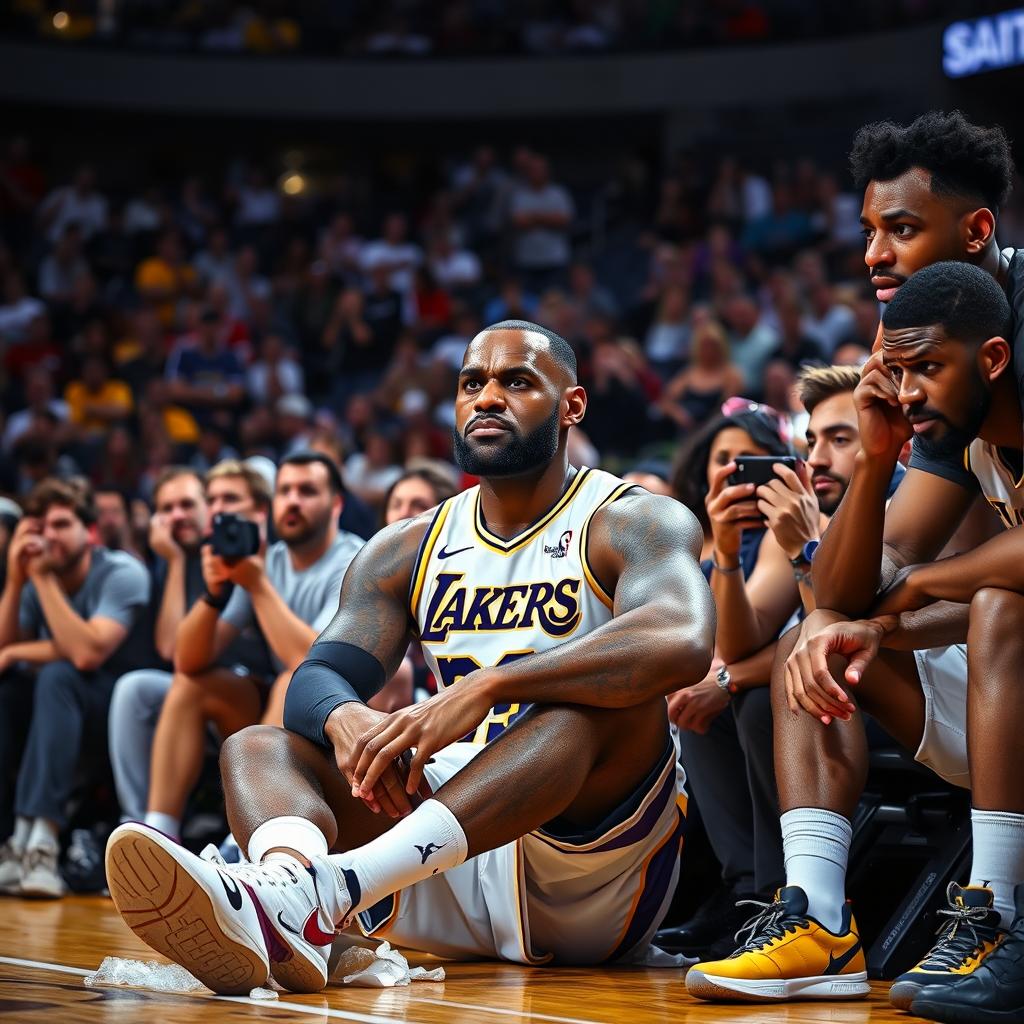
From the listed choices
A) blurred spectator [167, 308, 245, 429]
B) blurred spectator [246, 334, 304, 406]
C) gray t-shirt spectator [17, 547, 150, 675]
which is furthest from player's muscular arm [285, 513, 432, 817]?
blurred spectator [246, 334, 304, 406]

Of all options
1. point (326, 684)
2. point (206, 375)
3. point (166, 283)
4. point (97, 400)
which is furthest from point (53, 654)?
point (166, 283)

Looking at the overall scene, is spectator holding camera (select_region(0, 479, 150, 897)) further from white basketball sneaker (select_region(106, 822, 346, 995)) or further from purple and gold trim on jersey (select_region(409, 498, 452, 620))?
white basketball sneaker (select_region(106, 822, 346, 995))

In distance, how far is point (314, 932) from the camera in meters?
2.62

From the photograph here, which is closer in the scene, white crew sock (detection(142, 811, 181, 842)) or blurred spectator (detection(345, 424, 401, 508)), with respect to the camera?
white crew sock (detection(142, 811, 181, 842))

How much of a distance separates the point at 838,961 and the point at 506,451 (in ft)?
4.12

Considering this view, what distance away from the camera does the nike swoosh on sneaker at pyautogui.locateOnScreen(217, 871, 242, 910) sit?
8.05 ft

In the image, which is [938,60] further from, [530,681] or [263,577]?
[530,681]

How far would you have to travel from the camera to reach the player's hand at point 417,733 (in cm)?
283

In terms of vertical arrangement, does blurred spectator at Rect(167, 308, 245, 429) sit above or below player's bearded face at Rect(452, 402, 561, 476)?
above

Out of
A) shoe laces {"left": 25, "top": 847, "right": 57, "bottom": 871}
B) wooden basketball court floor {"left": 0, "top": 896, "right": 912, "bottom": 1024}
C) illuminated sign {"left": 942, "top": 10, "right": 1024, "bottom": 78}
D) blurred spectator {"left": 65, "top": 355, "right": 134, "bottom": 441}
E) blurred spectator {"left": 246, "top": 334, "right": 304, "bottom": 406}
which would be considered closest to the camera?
wooden basketball court floor {"left": 0, "top": 896, "right": 912, "bottom": 1024}

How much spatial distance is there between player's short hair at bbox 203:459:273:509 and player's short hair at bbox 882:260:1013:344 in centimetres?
309

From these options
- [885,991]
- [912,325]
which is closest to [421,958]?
[885,991]

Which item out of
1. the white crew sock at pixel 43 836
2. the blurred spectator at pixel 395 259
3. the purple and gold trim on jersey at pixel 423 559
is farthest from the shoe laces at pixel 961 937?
the blurred spectator at pixel 395 259

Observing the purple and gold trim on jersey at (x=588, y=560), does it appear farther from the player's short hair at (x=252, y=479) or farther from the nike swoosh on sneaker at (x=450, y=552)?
the player's short hair at (x=252, y=479)
